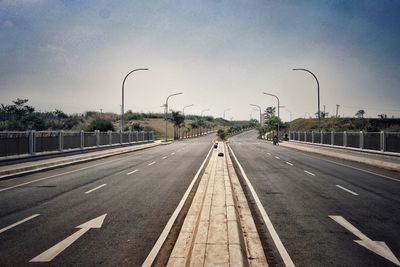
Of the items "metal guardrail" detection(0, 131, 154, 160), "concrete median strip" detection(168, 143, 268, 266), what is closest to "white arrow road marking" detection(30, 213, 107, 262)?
"concrete median strip" detection(168, 143, 268, 266)

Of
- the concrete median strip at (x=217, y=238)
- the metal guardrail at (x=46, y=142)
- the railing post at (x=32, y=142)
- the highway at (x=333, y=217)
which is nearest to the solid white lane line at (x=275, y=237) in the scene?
the highway at (x=333, y=217)

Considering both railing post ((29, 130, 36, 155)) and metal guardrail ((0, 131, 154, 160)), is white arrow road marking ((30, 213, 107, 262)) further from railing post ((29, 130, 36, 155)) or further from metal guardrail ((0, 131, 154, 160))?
railing post ((29, 130, 36, 155))

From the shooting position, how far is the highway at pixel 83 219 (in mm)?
5375

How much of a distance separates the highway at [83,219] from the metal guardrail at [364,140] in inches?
814

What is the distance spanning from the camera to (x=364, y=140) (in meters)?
31.6

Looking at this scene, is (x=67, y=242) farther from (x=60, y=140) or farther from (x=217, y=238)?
(x=60, y=140)

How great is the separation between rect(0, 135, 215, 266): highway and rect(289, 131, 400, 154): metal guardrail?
20679 millimetres

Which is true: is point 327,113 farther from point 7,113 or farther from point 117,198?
point 117,198

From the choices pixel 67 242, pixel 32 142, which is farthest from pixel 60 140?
pixel 67 242

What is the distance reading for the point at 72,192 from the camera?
11344 millimetres

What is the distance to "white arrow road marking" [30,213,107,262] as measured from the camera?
527cm

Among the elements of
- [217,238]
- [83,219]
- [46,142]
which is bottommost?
[83,219]

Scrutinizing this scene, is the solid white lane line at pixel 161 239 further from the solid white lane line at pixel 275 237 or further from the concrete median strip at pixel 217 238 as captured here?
the solid white lane line at pixel 275 237

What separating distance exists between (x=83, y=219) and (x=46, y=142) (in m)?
18.7
